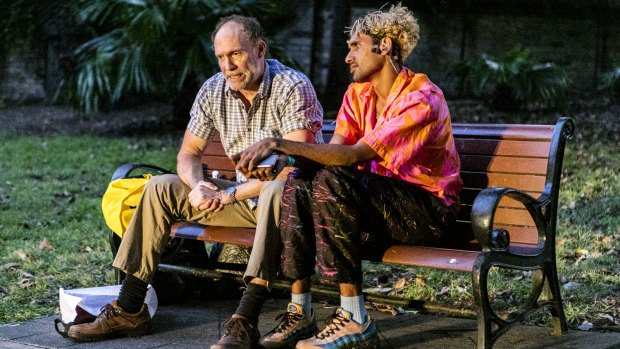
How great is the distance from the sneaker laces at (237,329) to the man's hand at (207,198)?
66 centimetres

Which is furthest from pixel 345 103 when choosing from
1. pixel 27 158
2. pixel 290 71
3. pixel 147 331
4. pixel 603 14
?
pixel 603 14

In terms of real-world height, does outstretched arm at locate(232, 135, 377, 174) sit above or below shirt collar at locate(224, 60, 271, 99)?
below

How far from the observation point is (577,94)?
41.9ft

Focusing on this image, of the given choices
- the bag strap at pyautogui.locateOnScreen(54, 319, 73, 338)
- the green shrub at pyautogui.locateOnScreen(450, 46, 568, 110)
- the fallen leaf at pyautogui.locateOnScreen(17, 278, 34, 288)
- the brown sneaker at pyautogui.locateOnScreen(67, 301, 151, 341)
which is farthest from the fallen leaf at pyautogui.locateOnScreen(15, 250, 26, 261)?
the green shrub at pyautogui.locateOnScreen(450, 46, 568, 110)

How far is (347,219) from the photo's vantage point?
3.72 meters

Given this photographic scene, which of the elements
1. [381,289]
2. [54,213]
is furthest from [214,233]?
[54,213]

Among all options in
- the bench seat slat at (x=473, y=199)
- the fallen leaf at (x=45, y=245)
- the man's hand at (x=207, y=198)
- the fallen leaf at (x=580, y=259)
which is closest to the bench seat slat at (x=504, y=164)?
the bench seat slat at (x=473, y=199)

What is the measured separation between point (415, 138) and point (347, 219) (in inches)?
20.9

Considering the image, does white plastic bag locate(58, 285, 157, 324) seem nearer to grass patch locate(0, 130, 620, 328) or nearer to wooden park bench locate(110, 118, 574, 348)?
wooden park bench locate(110, 118, 574, 348)

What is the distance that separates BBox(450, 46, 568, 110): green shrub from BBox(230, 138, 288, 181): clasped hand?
26.4 feet

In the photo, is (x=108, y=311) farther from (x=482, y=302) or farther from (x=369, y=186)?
(x=482, y=302)

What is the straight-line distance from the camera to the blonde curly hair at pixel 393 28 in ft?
13.6

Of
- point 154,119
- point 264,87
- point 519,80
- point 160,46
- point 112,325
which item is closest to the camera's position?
point 112,325

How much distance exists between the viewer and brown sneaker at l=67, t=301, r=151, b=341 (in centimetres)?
418
